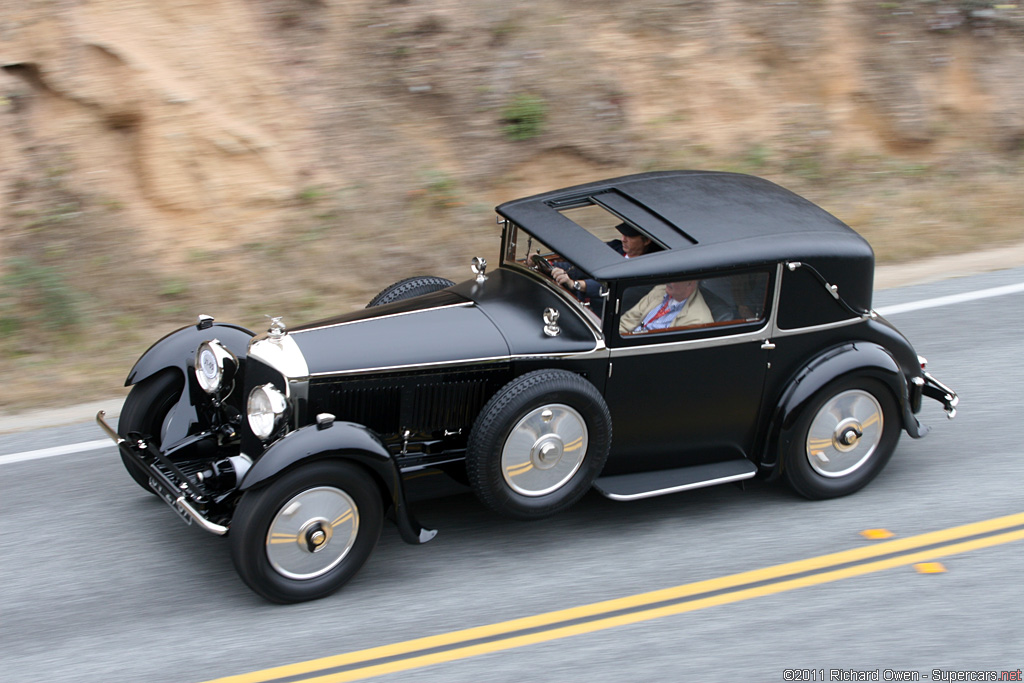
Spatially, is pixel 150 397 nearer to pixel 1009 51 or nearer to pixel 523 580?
pixel 523 580

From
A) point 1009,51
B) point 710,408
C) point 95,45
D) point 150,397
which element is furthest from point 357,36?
point 1009,51

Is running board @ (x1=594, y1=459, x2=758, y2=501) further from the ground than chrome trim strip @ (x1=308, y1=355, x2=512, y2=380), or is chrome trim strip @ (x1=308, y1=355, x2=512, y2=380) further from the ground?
chrome trim strip @ (x1=308, y1=355, x2=512, y2=380)

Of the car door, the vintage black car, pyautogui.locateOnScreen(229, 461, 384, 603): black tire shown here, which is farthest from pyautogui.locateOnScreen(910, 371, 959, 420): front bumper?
pyautogui.locateOnScreen(229, 461, 384, 603): black tire

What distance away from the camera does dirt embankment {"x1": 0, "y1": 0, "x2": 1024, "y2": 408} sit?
27.9 ft

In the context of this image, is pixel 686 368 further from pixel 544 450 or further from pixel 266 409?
pixel 266 409

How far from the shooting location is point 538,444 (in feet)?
16.7

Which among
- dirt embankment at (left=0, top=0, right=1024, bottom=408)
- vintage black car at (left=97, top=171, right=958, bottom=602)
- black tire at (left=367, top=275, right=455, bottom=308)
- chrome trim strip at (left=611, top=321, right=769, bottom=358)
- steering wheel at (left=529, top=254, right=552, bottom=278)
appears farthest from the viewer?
dirt embankment at (left=0, top=0, right=1024, bottom=408)

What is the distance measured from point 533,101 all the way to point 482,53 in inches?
29.6

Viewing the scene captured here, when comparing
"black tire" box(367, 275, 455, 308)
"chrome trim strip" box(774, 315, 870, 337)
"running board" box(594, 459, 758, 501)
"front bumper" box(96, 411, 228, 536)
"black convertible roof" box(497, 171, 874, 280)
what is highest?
"black convertible roof" box(497, 171, 874, 280)

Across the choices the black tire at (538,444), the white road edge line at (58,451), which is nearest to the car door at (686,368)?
the black tire at (538,444)

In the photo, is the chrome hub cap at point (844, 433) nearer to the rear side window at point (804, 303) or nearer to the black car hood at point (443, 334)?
the rear side window at point (804, 303)

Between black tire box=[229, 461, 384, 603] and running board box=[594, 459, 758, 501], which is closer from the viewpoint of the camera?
black tire box=[229, 461, 384, 603]

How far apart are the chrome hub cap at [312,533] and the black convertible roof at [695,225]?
173 cm

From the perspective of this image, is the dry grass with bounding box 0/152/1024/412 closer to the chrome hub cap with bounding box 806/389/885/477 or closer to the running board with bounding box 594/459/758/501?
the running board with bounding box 594/459/758/501
